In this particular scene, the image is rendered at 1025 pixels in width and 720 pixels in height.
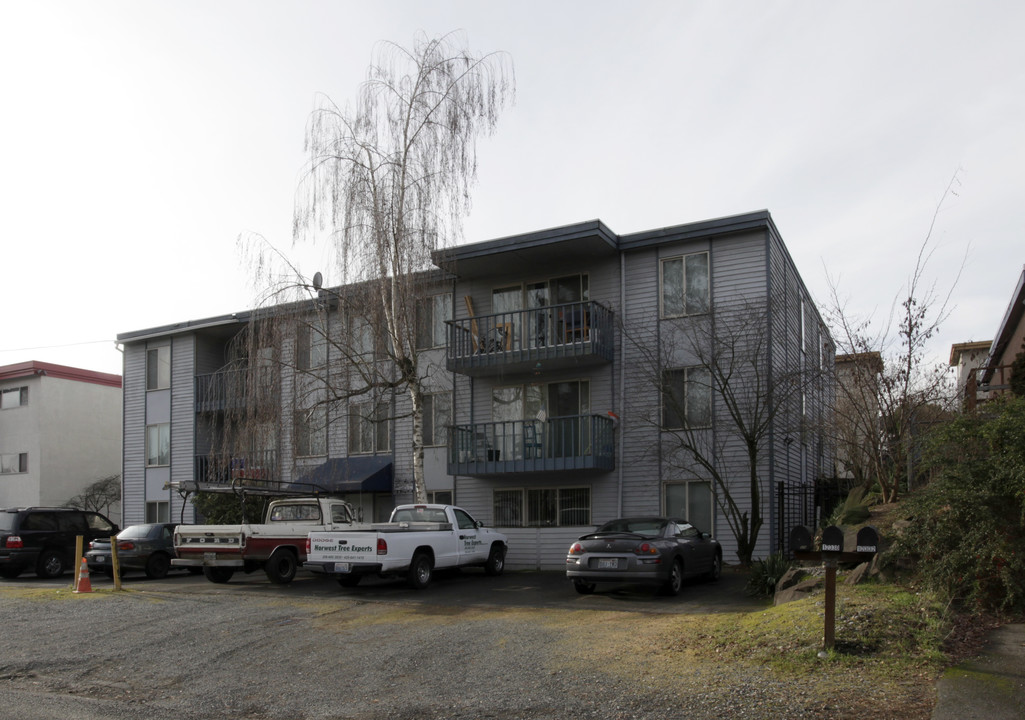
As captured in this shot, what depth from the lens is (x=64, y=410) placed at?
37.1 metres

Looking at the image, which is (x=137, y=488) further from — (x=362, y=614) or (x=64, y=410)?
(x=362, y=614)

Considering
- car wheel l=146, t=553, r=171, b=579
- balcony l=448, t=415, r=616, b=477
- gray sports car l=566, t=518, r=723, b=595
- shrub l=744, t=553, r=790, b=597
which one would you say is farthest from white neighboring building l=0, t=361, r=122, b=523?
shrub l=744, t=553, r=790, b=597

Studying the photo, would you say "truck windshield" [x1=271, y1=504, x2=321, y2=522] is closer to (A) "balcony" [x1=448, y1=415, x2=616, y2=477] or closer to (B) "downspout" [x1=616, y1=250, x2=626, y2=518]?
(A) "balcony" [x1=448, y1=415, x2=616, y2=477]

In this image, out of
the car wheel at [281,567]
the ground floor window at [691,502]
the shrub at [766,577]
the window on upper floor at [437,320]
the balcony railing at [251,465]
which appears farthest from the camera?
the window on upper floor at [437,320]

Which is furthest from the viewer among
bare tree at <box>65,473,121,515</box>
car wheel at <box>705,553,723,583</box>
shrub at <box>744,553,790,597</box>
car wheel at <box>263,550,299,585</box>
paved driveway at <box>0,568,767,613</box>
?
bare tree at <box>65,473,121,515</box>

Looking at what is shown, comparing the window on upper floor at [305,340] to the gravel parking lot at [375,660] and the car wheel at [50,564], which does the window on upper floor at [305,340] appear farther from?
the car wheel at [50,564]

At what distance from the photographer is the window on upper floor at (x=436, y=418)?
23734 millimetres

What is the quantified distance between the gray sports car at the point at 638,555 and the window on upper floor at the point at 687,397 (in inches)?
197

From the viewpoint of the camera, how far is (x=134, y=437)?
98.6 feet

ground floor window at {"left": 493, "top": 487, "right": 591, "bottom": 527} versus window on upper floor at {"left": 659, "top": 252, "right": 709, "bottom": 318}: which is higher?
window on upper floor at {"left": 659, "top": 252, "right": 709, "bottom": 318}

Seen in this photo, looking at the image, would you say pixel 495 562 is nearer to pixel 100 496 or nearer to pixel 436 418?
pixel 436 418

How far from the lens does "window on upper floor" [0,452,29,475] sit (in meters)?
36.3

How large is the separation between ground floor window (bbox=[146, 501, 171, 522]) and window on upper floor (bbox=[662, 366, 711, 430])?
17.1m

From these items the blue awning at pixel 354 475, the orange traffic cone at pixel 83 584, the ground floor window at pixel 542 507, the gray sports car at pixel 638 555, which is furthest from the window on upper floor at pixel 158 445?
the gray sports car at pixel 638 555
